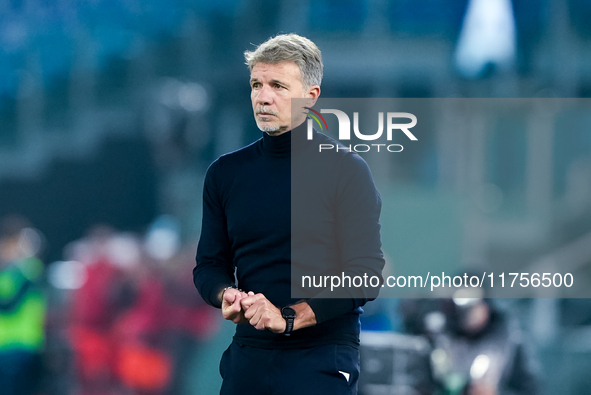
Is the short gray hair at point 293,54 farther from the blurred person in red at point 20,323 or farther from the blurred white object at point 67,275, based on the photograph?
the blurred white object at point 67,275

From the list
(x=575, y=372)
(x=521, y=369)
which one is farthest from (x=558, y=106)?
(x=521, y=369)

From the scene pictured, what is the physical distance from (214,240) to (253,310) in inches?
13.1

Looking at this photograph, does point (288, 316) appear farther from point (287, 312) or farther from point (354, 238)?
point (354, 238)

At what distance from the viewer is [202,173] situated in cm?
605

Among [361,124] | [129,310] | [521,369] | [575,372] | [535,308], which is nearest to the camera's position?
[361,124]

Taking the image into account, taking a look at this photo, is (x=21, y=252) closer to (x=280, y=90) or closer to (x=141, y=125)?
(x=141, y=125)

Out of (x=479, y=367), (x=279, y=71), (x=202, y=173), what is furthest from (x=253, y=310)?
(x=202, y=173)

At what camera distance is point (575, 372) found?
4.06 meters

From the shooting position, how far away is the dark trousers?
153cm

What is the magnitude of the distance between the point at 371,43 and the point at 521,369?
329 centimetres

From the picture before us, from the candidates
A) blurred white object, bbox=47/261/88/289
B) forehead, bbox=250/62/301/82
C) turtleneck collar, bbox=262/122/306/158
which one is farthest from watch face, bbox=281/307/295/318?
blurred white object, bbox=47/261/88/289

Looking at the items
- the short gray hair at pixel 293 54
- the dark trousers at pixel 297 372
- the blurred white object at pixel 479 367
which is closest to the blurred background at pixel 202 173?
the blurred white object at pixel 479 367

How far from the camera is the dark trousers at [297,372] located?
5.03ft

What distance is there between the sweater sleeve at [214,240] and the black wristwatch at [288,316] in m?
0.24
